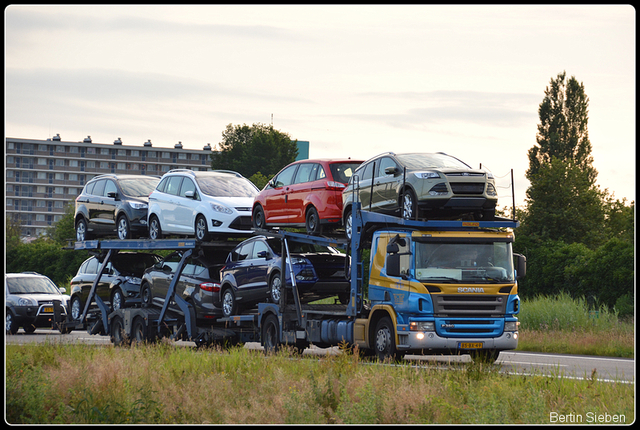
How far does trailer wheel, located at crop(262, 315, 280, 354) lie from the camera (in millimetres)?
16297

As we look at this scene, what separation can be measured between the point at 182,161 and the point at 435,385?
495 ft

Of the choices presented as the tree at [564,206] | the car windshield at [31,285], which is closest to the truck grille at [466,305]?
the car windshield at [31,285]

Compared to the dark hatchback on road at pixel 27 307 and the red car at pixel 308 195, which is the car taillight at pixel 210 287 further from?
the dark hatchback on road at pixel 27 307

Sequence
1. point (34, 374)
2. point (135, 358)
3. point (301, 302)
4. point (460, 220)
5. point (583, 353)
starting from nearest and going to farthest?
point (34, 374)
point (135, 358)
point (460, 220)
point (301, 302)
point (583, 353)

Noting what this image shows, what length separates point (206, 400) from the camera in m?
9.68

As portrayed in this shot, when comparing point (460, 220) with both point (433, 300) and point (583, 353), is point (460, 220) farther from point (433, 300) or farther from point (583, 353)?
point (583, 353)

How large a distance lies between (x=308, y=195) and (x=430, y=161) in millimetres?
2982

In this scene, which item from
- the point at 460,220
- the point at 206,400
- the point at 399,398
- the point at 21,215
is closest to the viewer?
the point at 399,398

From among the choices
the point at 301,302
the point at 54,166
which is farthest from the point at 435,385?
the point at 54,166

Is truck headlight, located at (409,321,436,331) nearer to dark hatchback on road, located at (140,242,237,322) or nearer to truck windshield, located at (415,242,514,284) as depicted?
truck windshield, located at (415,242,514,284)

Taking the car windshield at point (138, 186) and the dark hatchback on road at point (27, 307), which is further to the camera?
the dark hatchback on road at point (27, 307)

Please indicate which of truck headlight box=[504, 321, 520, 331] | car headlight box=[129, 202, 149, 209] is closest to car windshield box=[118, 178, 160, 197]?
car headlight box=[129, 202, 149, 209]

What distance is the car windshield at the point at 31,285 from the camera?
2803 cm

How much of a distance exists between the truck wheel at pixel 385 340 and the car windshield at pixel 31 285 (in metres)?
17.3
